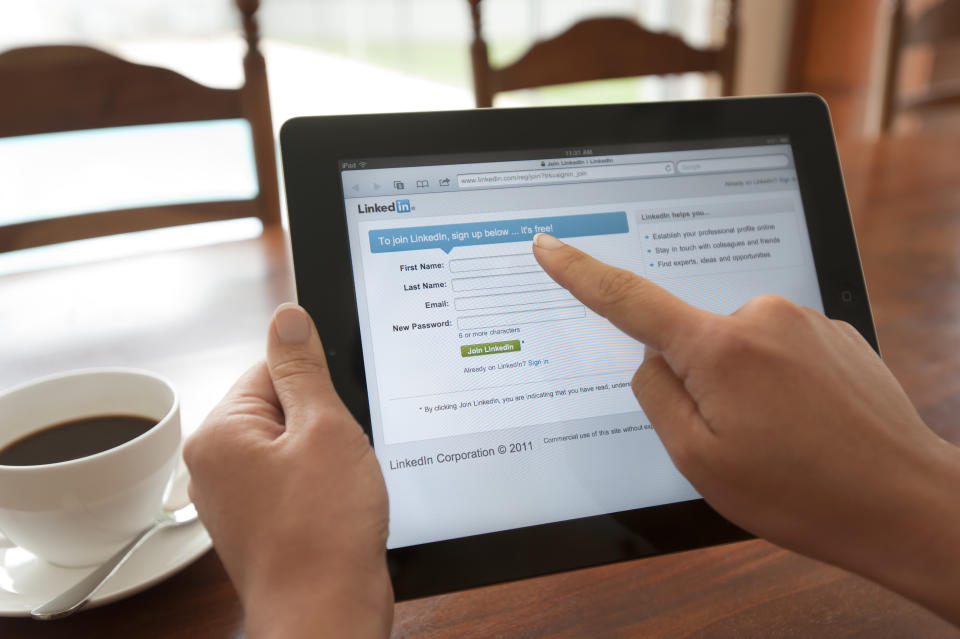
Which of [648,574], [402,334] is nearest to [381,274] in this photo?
[402,334]

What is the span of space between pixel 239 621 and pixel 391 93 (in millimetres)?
3322

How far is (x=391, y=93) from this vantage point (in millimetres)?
3486

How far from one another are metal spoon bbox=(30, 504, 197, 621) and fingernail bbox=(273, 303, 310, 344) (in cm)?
14

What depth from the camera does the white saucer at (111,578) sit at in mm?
435

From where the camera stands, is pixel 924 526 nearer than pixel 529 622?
Yes

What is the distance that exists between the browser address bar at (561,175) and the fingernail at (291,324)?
144 mm

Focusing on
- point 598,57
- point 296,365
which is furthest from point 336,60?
point 296,365

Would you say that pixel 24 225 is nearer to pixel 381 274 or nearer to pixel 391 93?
pixel 381 274

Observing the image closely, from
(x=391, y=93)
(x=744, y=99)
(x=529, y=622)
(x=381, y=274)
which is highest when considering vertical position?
(x=391, y=93)

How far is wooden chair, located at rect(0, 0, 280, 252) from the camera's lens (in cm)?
101

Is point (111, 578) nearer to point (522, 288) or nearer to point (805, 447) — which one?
point (522, 288)

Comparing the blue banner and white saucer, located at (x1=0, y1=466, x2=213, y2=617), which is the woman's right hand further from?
white saucer, located at (x1=0, y1=466, x2=213, y2=617)

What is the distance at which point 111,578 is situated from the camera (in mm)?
459

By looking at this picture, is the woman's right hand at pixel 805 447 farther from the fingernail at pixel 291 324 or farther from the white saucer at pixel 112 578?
the white saucer at pixel 112 578
